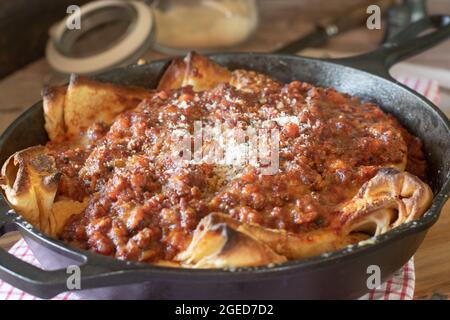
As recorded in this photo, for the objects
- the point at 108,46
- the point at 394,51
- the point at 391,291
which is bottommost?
the point at 391,291

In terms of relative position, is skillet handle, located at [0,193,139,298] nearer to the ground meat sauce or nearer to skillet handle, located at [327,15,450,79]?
the ground meat sauce

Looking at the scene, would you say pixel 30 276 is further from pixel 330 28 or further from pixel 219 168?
pixel 330 28

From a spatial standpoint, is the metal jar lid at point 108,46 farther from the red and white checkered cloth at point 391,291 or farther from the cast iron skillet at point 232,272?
the red and white checkered cloth at point 391,291

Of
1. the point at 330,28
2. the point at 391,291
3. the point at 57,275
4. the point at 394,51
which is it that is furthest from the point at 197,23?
the point at 57,275

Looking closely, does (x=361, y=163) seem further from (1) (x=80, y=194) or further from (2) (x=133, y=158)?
(1) (x=80, y=194)

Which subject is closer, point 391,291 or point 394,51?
point 391,291

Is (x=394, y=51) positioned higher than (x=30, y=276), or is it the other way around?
(x=394, y=51)

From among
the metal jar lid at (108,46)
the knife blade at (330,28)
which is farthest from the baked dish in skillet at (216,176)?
the knife blade at (330,28)
